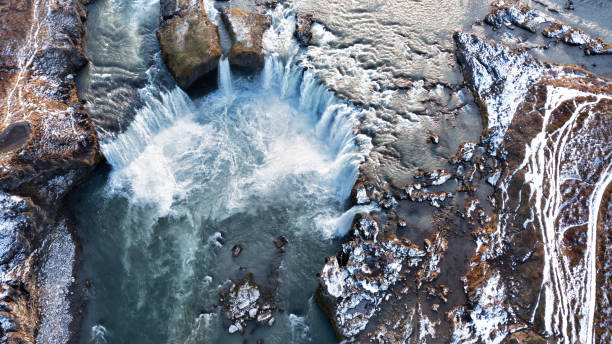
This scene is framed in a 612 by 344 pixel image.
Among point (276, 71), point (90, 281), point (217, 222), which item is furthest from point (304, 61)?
point (90, 281)

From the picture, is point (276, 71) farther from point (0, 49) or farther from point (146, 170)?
point (0, 49)

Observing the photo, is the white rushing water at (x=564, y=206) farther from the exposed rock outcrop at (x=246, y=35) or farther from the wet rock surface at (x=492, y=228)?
the exposed rock outcrop at (x=246, y=35)

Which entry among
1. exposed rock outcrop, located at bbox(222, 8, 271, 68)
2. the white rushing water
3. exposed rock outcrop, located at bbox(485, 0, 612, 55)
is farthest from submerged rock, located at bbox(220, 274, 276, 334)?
exposed rock outcrop, located at bbox(485, 0, 612, 55)

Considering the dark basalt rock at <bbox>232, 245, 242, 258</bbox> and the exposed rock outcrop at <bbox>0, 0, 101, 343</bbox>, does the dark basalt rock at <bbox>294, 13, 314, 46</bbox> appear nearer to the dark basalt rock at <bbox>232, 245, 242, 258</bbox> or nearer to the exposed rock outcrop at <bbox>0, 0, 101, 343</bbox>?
the exposed rock outcrop at <bbox>0, 0, 101, 343</bbox>

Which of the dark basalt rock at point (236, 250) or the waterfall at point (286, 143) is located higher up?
the waterfall at point (286, 143)

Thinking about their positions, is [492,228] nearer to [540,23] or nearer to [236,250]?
[236,250]

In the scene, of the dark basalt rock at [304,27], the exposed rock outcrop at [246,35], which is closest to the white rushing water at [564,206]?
the dark basalt rock at [304,27]

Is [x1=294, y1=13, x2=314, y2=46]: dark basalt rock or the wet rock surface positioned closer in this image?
the wet rock surface
